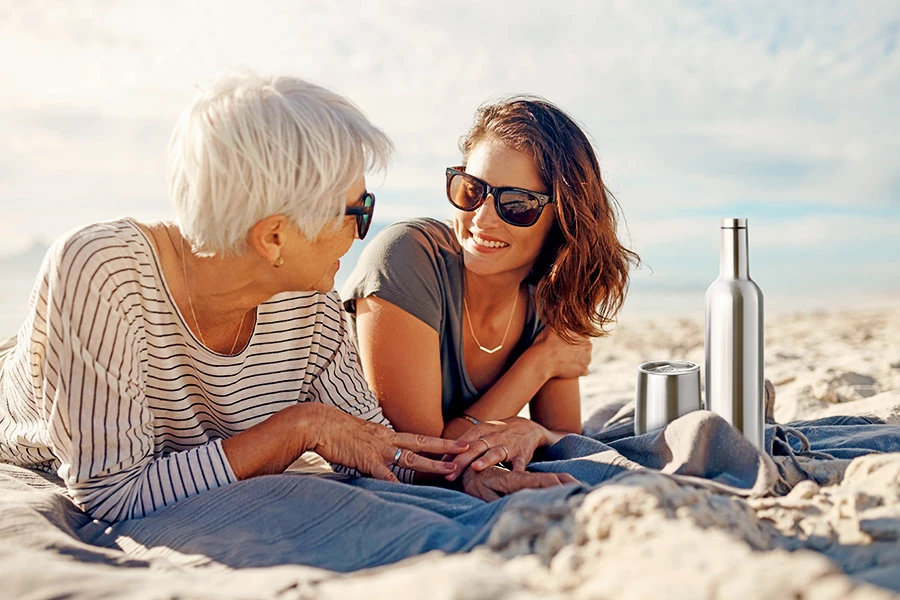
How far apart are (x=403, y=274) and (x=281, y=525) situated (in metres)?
1.38

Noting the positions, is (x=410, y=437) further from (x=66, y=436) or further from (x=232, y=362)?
(x=66, y=436)

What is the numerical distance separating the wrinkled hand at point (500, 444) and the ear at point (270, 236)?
92 centimetres

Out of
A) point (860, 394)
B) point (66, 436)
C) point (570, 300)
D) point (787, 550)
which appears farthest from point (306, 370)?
point (860, 394)

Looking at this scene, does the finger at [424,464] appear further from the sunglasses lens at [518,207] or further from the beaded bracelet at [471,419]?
the sunglasses lens at [518,207]

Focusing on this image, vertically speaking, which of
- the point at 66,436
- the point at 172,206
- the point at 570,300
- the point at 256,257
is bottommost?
the point at 66,436

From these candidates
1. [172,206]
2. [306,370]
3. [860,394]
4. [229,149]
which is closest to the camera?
[229,149]

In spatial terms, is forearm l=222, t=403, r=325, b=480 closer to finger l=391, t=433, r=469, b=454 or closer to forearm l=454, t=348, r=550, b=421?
finger l=391, t=433, r=469, b=454

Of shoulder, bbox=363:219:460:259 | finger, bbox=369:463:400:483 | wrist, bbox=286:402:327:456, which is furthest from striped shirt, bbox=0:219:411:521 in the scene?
shoulder, bbox=363:219:460:259

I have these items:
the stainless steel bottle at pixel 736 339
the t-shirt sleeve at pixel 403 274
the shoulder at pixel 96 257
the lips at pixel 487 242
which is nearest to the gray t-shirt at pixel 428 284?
the t-shirt sleeve at pixel 403 274

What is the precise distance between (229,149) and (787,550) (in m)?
1.68

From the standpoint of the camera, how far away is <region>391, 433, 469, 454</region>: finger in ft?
9.03

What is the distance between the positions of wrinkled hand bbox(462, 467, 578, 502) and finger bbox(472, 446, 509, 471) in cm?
2

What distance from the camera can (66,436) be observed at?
89.2 inches

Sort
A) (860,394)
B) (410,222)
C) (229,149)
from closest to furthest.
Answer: (229,149)
(410,222)
(860,394)
